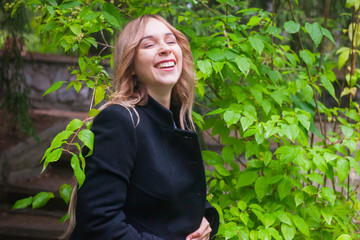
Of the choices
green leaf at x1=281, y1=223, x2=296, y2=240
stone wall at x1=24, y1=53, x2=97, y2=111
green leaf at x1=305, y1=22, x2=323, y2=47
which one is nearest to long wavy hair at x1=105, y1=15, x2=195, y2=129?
green leaf at x1=305, y1=22, x2=323, y2=47

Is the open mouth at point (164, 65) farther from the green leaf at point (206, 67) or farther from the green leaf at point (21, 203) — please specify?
the green leaf at point (21, 203)

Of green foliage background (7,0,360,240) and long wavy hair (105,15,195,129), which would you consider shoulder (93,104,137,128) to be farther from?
green foliage background (7,0,360,240)

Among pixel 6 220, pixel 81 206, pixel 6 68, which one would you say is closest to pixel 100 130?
pixel 81 206

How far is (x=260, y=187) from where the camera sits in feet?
6.84

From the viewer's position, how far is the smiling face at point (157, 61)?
5.29 feet

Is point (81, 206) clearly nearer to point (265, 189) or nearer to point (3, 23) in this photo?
point (265, 189)

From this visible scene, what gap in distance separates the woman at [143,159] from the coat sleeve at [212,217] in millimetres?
117

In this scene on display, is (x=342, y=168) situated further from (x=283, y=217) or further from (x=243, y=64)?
(x=243, y=64)

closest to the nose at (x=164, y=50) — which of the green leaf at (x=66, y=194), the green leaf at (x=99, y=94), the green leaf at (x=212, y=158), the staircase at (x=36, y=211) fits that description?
the green leaf at (x=99, y=94)

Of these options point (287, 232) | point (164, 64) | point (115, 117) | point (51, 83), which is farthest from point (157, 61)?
point (51, 83)

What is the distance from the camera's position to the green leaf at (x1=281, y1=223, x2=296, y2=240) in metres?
1.95

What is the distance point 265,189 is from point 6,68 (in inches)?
132

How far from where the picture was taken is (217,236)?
207 centimetres

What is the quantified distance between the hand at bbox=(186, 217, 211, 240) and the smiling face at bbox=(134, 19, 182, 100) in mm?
524
